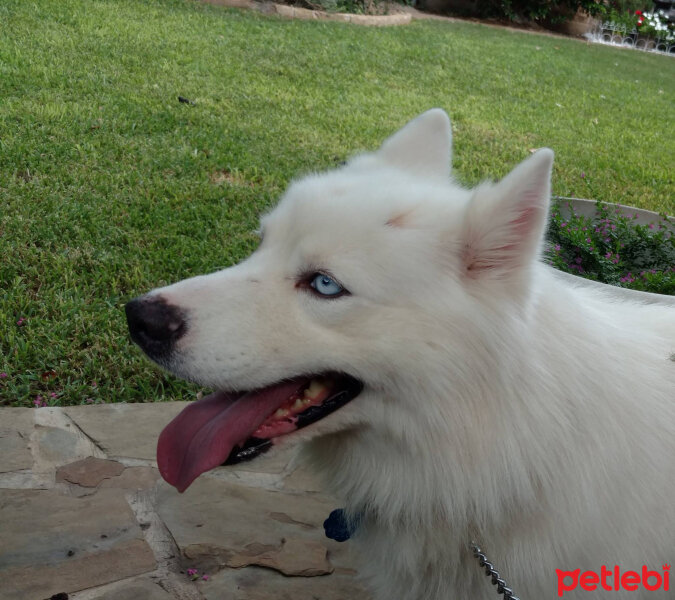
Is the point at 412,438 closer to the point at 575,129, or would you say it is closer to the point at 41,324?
the point at 41,324

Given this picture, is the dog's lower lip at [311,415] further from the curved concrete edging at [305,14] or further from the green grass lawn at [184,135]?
the curved concrete edging at [305,14]

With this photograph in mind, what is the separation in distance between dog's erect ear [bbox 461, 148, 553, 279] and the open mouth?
1.58ft

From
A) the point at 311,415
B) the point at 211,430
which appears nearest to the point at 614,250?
the point at 311,415

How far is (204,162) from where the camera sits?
6.21m

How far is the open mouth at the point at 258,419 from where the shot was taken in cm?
201

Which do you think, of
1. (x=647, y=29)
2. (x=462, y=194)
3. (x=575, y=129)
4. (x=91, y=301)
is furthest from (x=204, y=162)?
(x=647, y=29)

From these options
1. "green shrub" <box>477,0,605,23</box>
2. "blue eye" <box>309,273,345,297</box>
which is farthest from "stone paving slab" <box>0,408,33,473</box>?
"green shrub" <box>477,0,605,23</box>

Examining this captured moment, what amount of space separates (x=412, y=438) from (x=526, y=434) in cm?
30

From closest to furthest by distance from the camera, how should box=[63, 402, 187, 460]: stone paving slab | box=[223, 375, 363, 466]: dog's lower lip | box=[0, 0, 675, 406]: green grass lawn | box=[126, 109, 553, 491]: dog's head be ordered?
box=[126, 109, 553, 491]: dog's head, box=[223, 375, 363, 466]: dog's lower lip, box=[63, 402, 187, 460]: stone paving slab, box=[0, 0, 675, 406]: green grass lawn

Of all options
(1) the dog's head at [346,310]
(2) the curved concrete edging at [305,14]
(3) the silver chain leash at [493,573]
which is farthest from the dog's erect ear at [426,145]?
(2) the curved concrete edging at [305,14]

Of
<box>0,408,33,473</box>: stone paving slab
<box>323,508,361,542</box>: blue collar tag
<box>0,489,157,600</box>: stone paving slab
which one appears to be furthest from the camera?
<box>0,408,33,473</box>: stone paving slab

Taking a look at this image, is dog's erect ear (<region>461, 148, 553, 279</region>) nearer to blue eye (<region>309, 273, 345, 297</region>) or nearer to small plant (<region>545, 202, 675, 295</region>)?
blue eye (<region>309, 273, 345, 297</region>)

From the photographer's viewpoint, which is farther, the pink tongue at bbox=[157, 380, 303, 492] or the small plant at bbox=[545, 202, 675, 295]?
the small plant at bbox=[545, 202, 675, 295]

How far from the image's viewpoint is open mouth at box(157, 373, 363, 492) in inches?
79.0
